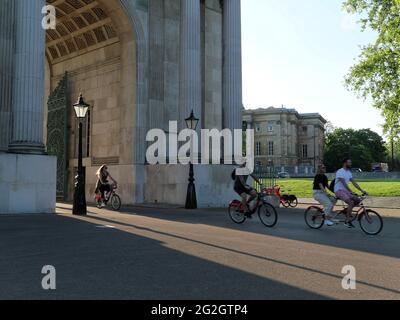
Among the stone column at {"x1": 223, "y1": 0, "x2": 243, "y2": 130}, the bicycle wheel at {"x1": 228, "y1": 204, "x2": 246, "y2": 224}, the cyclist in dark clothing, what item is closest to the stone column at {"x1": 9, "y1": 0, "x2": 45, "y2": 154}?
the bicycle wheel at {"x1": 228, "y1": 204, "x2": 246, "y2": 224}

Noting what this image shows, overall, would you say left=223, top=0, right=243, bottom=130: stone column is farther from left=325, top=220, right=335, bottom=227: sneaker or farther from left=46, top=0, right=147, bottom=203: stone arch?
left=325, top=220, right=335, bottom=227: sneaker

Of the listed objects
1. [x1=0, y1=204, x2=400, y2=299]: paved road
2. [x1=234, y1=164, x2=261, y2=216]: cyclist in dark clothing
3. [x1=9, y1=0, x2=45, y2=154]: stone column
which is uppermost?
[x1=9, y1=0, x2=45, y2=154]: stone column

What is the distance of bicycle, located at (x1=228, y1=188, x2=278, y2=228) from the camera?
13314 millimetres

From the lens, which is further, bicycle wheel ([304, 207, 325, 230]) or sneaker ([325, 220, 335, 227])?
bicycle wheel ([304, 207, 325, 230])

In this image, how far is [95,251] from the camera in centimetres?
836

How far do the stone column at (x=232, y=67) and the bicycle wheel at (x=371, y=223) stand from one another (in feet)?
42.1

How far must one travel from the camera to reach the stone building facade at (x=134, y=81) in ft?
71.8

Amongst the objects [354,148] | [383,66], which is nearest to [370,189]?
[383,66]

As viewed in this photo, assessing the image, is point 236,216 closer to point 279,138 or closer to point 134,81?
point 134,81

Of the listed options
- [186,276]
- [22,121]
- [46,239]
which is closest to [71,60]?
[22,121]

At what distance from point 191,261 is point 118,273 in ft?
4.61

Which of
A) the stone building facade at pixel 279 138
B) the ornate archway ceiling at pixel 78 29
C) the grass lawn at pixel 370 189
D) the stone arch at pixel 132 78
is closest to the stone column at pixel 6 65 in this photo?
the stone arch at pixel 132 78

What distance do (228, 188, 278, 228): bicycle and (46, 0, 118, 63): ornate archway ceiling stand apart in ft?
42.2
